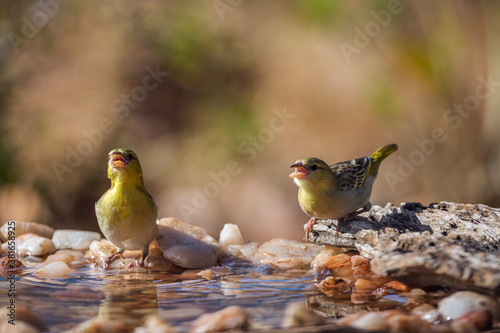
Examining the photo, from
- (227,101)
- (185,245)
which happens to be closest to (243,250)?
(185,245)

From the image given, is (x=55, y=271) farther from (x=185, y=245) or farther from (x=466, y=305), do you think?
(x=466, y=305)

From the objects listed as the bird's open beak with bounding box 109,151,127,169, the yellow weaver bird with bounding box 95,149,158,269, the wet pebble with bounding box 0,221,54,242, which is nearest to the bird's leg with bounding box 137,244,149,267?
the yellow weaver bird with bounding box 95,149,158,269

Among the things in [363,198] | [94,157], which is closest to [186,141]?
[94,157]

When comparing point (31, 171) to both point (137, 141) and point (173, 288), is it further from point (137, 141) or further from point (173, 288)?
point (173, 288)

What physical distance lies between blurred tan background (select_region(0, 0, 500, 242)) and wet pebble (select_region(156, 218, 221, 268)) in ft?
10.7

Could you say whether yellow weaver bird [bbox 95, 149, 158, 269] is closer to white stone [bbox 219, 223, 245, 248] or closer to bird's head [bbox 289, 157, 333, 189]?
white stone [bbox 219, 223, 245, 248]

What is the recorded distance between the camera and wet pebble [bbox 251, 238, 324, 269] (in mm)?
4188

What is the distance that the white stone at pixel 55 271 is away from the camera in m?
3.79

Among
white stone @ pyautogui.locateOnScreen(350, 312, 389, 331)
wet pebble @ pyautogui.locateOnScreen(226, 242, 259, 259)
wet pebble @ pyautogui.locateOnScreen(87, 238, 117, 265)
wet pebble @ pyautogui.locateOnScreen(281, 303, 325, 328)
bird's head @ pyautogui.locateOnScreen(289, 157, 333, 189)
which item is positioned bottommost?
white stone @ pyautogui.locateOnScreen(350, 312, 389, 331)

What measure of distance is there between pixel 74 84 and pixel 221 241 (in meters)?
5.98

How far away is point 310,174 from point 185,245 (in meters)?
1.03

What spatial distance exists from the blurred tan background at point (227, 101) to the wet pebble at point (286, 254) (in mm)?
2684

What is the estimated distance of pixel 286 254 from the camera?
441 centimetres

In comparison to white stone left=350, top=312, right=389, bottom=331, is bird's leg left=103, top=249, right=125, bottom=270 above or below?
above
